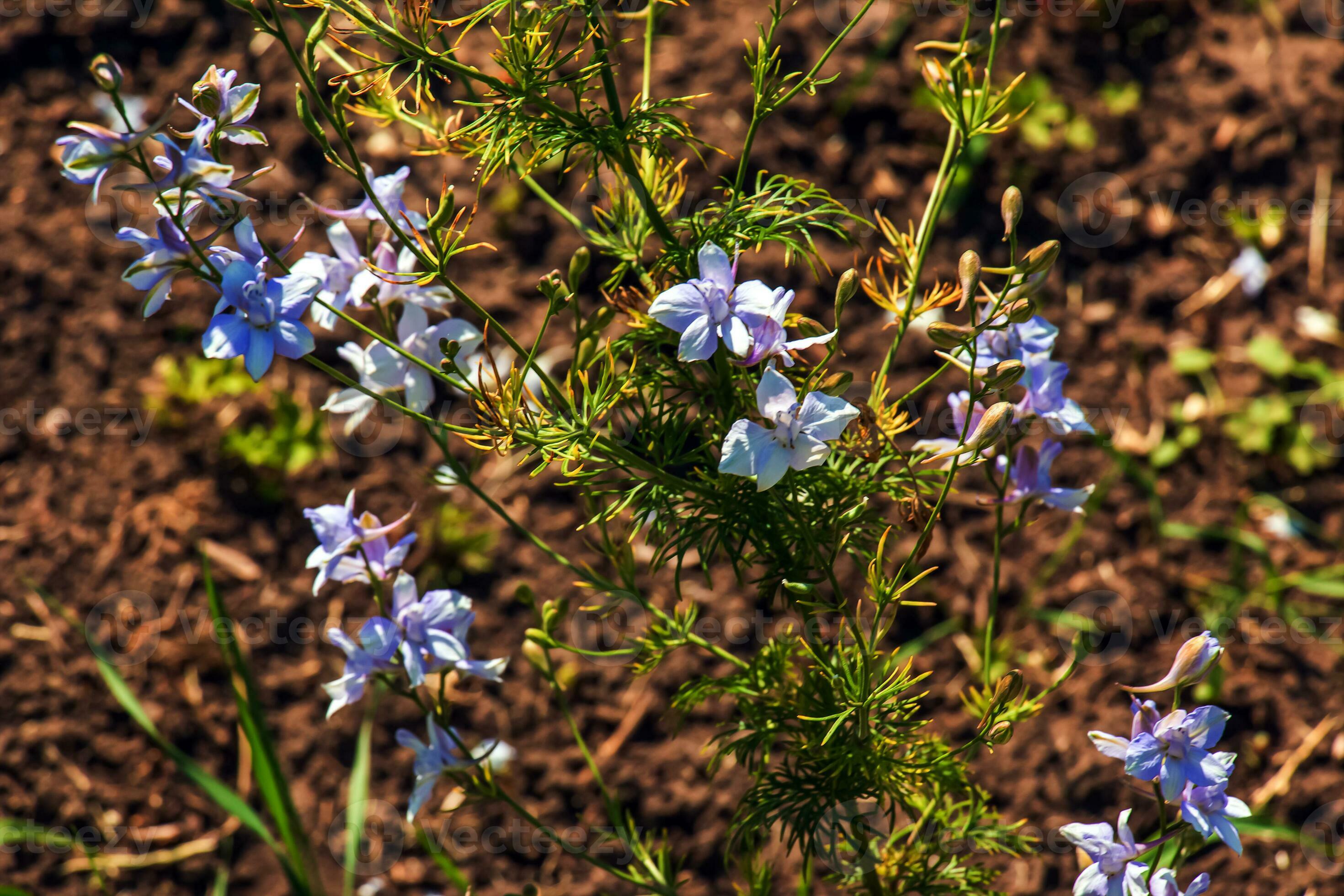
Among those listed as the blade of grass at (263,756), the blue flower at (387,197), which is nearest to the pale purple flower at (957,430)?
the blue flower at (387,197)

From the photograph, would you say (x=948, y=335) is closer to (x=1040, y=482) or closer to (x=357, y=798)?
(x=1040, y=482)

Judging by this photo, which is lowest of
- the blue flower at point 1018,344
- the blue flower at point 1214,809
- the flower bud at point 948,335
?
the blue flower at point 1214,809

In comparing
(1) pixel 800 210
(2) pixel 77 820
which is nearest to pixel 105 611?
(2) pixel 77 820

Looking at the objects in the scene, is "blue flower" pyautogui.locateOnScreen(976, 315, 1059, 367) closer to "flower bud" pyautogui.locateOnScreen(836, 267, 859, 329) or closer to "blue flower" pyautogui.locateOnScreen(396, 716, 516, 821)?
"flower bud" pyautogui.locateOnScreen(836, 267, 859, 329)

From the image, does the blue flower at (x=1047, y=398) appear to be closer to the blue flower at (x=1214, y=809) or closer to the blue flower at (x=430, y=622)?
the blue flower at (x=1214, y=809)

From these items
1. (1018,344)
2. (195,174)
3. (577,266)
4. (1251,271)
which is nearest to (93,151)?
(195,174)
